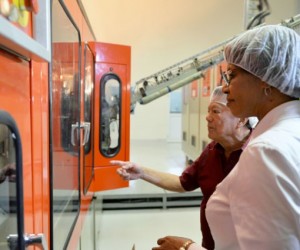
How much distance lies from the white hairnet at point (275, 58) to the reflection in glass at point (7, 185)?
29.6 inches

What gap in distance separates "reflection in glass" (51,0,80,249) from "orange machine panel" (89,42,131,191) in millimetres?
832

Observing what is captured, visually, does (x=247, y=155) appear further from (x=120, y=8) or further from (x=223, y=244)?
(x=120, y=8)

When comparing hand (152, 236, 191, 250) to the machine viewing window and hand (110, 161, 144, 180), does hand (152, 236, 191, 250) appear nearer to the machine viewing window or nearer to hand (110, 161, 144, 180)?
hand (110, 161, 144, 180)

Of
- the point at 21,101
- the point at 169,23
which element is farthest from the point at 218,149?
the point at 169,23

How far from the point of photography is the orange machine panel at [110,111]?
251 centimetres

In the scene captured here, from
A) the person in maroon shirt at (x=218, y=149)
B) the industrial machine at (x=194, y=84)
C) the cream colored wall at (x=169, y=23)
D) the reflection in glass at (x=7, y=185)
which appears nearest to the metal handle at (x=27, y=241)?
the reflection in glass at (x=7, y=185)

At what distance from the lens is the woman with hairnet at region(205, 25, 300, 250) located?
0.75m

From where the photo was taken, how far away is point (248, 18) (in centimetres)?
475

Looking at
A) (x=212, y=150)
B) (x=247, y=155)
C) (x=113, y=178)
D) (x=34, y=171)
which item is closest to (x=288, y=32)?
(x=247, y=155)

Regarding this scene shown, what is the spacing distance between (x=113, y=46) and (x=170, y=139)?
7.52 meters

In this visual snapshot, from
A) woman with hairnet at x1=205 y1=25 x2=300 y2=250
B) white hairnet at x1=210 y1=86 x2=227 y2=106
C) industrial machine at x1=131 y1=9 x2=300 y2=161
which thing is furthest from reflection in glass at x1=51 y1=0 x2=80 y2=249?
industrial machine at x1=131 y1=9 x2=300 y2=161

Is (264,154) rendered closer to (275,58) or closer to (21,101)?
(275,58)

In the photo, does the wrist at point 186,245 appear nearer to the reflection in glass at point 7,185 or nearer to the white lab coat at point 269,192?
the white lab coat at point 269,192

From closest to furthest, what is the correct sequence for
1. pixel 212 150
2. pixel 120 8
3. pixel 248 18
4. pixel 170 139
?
1. pixel 212 150
2. pixel 248 18
3. pixel 120 8
4. pixel 170 139
